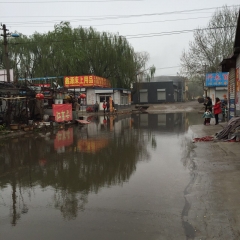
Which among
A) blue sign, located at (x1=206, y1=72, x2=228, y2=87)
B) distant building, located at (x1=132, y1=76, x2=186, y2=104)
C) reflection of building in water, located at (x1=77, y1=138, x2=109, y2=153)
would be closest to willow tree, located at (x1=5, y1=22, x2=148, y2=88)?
blue sign, located at (x1=206, y1=72, x2=228, y2=87)

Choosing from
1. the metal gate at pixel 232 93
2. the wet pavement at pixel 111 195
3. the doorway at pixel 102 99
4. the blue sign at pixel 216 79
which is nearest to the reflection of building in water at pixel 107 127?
the metal gate at pixel 232 93

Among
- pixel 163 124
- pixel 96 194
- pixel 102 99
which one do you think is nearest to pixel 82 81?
pixel 102 99

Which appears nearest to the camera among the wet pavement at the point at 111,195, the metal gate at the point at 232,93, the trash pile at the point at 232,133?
the wet pavement at the point at 111,195

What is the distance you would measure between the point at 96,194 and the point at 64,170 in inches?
90.8

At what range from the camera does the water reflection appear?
18.1 feet

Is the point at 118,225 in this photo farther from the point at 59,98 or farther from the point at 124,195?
the point at 59,98

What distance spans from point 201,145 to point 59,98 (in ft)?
50.0

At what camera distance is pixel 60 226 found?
168 inches

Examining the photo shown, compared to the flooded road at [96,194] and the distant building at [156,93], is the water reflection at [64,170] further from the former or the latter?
the distant building at [156,93]

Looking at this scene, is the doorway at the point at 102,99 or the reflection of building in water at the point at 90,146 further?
the doorway at the point at 102,99

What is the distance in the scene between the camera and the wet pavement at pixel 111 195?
13.4 ft

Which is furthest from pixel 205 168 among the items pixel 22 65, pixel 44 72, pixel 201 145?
pixel 22 65

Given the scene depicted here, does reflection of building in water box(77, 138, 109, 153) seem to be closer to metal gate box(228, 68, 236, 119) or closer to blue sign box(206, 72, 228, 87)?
metal gate box(228, 68, 236, 119)

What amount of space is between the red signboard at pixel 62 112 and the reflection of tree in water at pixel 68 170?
8793 mm
